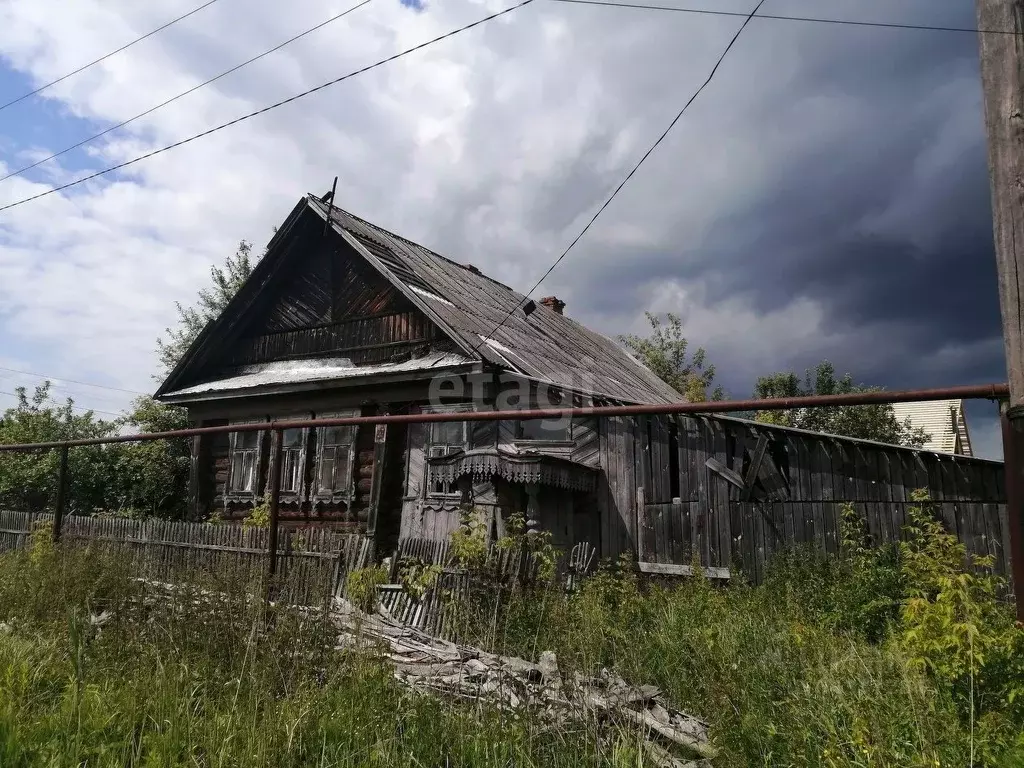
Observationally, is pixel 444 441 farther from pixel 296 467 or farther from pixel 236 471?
pixel 236 471

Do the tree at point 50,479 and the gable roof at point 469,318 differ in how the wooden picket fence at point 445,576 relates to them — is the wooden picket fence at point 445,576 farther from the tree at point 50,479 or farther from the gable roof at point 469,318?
the tree at point 50,479

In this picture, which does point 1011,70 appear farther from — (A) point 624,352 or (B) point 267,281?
(A) point 624,352

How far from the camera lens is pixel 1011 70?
106 inches

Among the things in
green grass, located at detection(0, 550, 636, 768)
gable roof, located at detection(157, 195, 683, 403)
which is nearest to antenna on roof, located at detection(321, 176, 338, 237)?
gable roof, located at detection(157, 195, 683, 403)

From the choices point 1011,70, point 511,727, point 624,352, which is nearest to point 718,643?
point 511,727

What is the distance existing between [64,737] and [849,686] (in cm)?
377

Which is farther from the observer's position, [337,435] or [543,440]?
[337,435]

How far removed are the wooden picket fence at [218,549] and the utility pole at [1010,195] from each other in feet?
11.9

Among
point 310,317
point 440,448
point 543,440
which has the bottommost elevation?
point 440,448

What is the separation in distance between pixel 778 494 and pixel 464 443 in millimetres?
4597

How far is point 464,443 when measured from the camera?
1009 centimetres

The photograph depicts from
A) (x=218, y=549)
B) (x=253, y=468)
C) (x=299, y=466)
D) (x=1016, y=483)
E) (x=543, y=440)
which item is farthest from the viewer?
(x=253, y=468)

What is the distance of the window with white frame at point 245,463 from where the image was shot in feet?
40.9

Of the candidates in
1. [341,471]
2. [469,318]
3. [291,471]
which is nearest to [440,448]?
[341,471]
